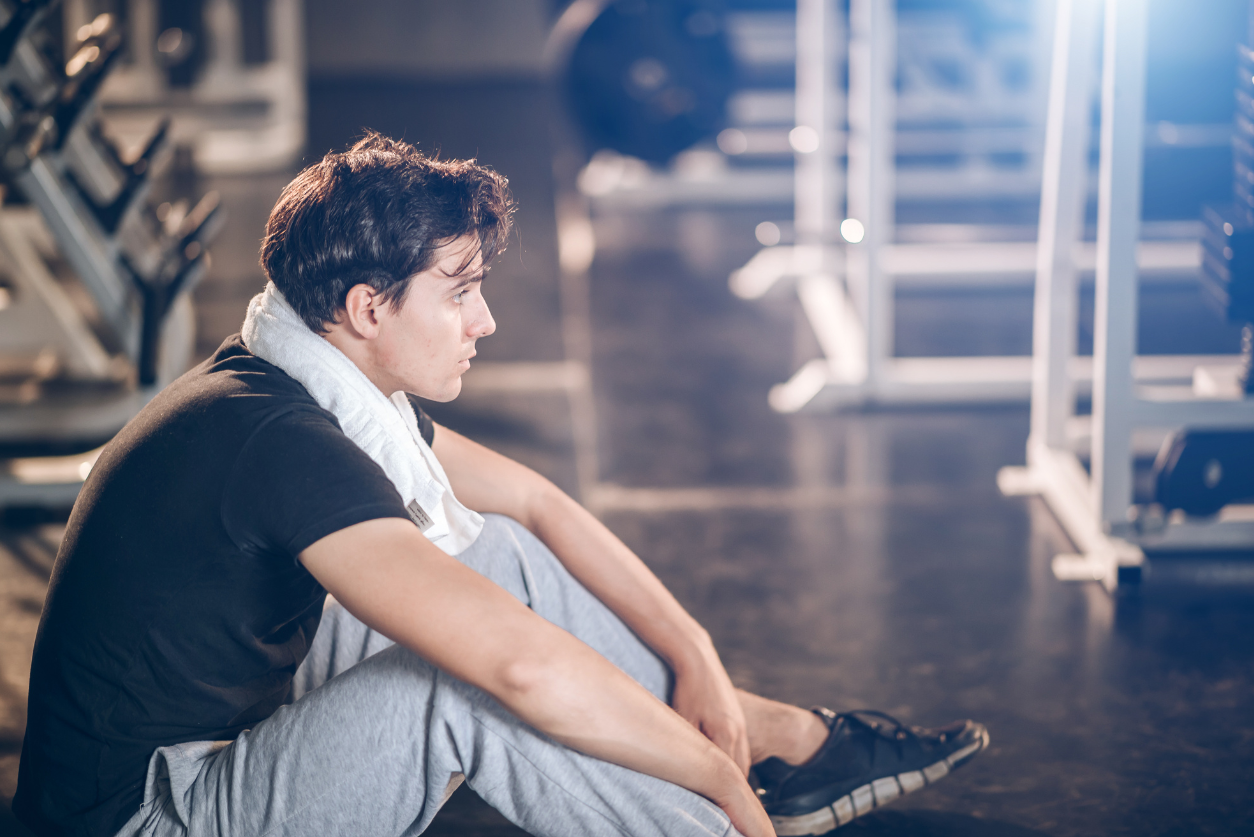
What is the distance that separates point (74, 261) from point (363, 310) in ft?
5.03

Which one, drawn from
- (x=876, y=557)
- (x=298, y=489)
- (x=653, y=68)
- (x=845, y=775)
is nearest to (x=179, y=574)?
(x=298, y=489)

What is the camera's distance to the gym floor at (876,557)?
1599 millimetres

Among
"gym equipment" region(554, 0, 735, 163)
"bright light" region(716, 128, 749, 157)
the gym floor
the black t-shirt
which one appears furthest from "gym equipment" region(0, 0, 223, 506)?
"bright light" region(716, 128, 749, 157)

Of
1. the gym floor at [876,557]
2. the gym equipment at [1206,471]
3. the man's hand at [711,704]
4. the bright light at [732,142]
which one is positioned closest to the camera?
the man's hand at [711,704]

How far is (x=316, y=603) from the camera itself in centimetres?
118

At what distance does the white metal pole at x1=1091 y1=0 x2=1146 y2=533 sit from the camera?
1986mm

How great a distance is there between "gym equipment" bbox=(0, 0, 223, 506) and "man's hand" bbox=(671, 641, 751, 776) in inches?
57.9

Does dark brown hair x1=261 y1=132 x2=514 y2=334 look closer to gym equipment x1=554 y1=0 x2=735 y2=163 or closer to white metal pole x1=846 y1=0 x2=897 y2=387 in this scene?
white metal pole x1=846 y1=0 x2=897 y2=387

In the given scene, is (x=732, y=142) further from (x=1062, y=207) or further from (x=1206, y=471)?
(x=1206, y=471)

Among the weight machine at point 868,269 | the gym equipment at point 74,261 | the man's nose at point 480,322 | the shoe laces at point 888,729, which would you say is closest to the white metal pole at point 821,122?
the weight machine at point 868,269

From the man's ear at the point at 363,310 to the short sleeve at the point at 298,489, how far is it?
115 millimetres

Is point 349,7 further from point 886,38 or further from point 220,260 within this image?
point 886,38

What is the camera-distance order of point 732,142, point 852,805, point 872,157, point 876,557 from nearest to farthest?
point 852,805, point 876,557, point 872,157, point 732,142

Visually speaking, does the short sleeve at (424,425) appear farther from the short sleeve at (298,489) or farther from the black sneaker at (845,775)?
the black sneaker at (845,775)
